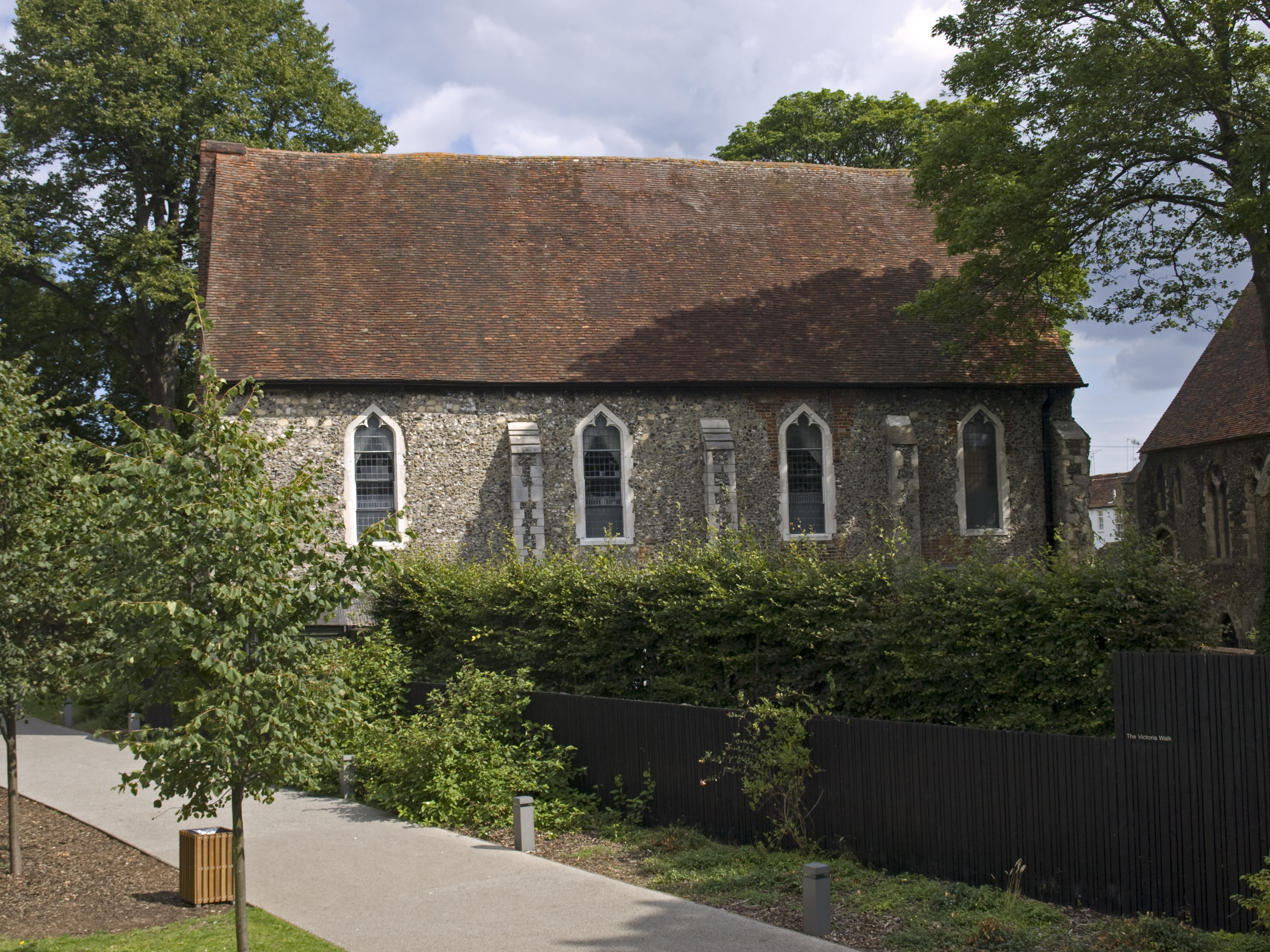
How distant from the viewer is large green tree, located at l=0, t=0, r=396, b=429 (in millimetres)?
26906

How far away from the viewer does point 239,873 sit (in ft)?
24.7

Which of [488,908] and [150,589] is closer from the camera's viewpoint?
[150,589]

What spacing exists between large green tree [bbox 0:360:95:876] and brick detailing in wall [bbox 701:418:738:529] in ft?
42.2

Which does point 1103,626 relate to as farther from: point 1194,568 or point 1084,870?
point 1084,870

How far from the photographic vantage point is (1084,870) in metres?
8.12

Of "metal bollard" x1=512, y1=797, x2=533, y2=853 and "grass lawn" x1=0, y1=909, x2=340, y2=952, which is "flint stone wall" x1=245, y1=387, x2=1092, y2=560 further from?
"grass lawn" x1=0, y1=909, x2=340, y2=952

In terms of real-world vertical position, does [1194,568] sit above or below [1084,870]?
above

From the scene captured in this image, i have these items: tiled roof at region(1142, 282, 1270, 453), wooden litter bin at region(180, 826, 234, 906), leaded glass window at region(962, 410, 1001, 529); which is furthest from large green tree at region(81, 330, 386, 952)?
tiled roof at region(1142, 282, 1270, 453)

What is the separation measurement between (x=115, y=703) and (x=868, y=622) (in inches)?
592

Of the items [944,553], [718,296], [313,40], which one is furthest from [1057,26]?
[313,40]

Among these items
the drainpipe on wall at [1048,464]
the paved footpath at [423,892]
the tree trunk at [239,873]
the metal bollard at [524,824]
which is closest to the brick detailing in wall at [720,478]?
the drainpipe on wall at [1048,464]

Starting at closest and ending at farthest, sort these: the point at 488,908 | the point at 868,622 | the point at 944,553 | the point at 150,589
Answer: the point at 150,589 → the point at 488,908 → the point at 868,622 → the point at 944,553

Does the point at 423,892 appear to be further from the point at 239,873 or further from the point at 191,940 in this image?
the point at 239,873

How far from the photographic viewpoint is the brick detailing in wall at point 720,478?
72.2 feet
